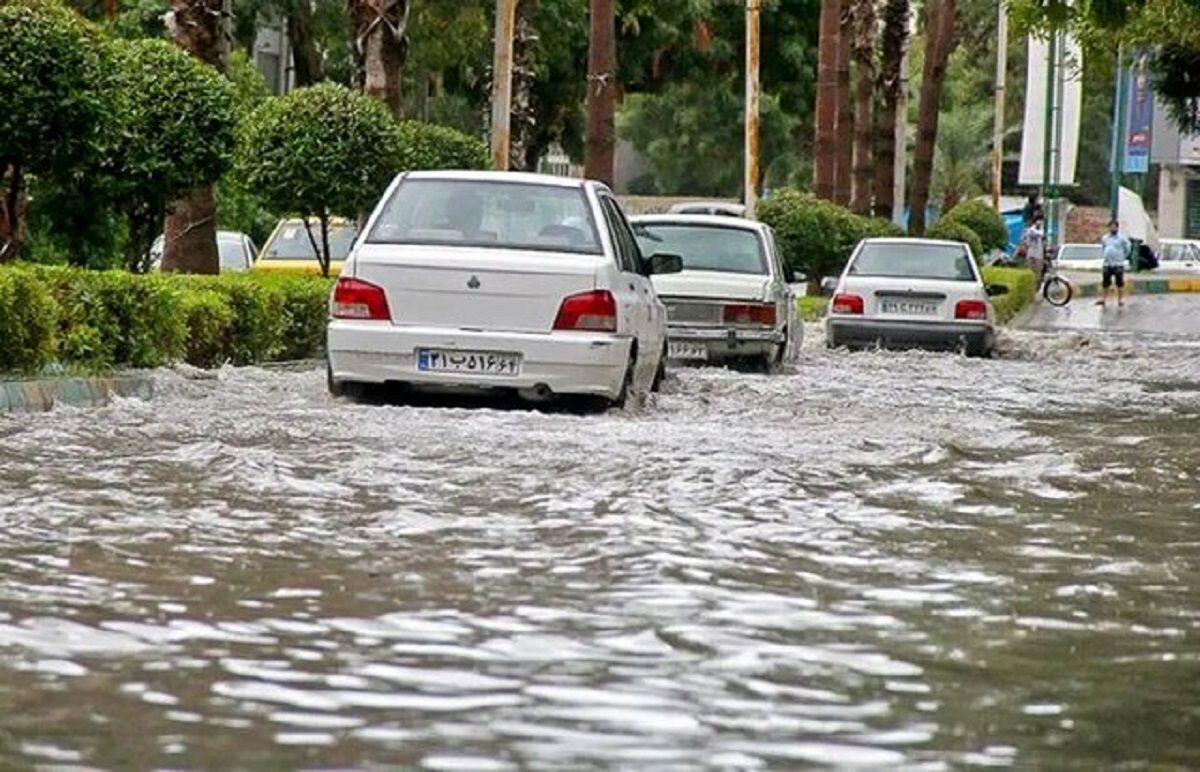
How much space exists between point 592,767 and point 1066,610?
3.05 metres

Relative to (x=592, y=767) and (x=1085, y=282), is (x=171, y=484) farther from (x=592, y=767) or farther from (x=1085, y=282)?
(x=1085, y=282)

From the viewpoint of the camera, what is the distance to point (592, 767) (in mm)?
5875

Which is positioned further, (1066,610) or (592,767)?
(1066,610)

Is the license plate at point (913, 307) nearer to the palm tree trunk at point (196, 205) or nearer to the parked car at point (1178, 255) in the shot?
the palm tree trunk at point (196, 205)

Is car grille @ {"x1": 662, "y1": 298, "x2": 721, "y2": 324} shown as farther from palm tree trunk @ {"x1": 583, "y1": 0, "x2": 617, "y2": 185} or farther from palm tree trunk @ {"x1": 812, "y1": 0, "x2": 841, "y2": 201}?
palm tree trunk @ {"x1": 812, "y1": 0, "x2": 841, "y2": 201}

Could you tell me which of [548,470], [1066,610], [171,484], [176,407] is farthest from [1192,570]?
[176,407]

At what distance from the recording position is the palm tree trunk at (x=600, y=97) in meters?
34.6

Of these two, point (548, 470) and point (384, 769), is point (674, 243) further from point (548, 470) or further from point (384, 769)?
point (384, 769)

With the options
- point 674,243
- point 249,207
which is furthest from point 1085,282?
point 674,243

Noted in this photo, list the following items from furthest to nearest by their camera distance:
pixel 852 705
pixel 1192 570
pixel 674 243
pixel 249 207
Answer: pixel 249 207 < pixel 674 243 < pixel 1192 570 < pixel 852 705

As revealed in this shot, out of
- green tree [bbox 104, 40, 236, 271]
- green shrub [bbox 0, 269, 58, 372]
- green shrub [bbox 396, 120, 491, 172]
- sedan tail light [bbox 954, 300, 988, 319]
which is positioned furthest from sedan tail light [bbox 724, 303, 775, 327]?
green shrub [bbox 0, 269, 58, 372]

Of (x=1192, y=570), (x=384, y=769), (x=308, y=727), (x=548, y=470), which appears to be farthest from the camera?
(x=548, y=470)

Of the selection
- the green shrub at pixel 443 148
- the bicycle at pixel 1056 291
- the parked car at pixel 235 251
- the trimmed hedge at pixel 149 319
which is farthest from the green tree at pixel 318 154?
the bicycle at pixel 1056 291

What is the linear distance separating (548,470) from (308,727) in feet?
19.9
